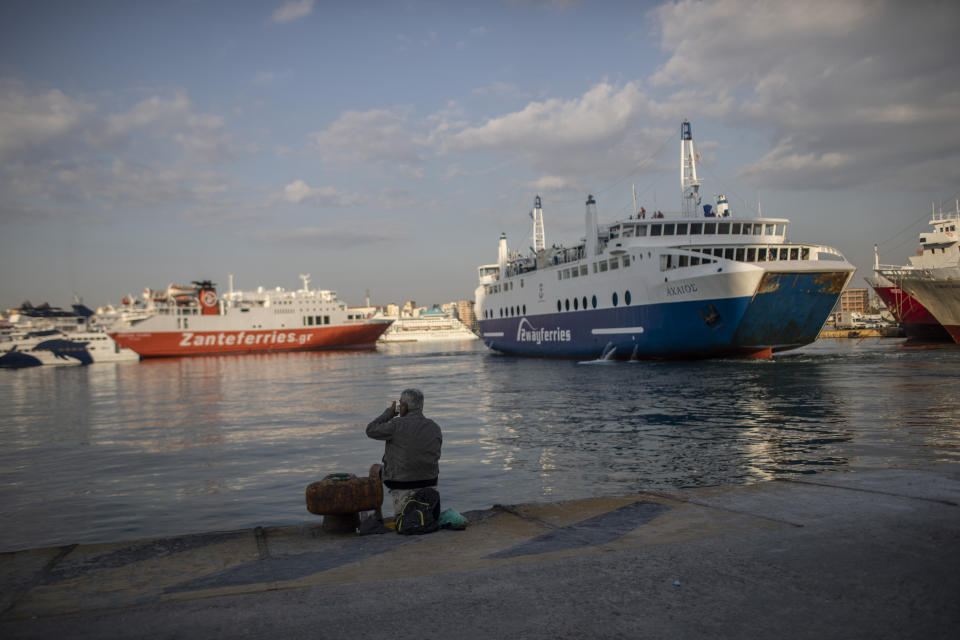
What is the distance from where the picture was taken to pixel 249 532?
7.47 meters

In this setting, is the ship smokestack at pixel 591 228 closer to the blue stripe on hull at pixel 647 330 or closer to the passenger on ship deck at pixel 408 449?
the blue stripe on hull at pixel 647 330

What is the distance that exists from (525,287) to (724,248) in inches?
823

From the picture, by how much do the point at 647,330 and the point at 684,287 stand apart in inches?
173

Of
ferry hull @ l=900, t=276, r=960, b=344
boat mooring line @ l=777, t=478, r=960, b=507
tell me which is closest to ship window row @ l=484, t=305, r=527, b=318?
ferry hull @ l=900, t=276, r=960, b=344

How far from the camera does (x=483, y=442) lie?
17031 mm

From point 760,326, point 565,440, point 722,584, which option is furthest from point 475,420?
point 760,326

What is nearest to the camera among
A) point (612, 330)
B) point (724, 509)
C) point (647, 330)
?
point (724, 509)

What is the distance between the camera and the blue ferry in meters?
34.1

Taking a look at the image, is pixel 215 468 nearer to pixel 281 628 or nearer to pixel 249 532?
pixel 249 532

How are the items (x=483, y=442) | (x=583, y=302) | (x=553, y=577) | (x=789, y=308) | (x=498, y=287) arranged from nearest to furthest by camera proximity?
1. (x=553, y=577)
2. (x=483, y=442)
3. (x=789, y=308)
4. (x=583, y=302)
5. (x=498, y=287)

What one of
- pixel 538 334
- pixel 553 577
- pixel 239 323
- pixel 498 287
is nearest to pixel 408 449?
pixel 553 577

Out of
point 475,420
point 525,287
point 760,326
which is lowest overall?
point 475,420

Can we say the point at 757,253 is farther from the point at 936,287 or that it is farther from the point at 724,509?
the point at 724,509

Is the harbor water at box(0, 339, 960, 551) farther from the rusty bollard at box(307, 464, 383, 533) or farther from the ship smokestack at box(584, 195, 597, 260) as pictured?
the ship smokestack at box(584, 195, 597, 260)
